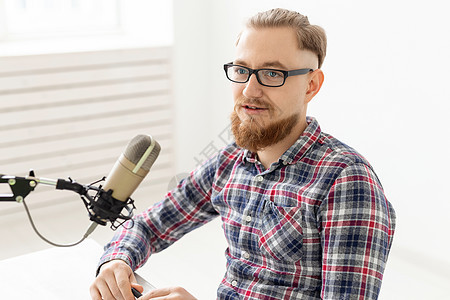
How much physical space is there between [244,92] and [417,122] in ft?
5.85

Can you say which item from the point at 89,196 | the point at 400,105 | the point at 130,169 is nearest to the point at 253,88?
the point at 130,169

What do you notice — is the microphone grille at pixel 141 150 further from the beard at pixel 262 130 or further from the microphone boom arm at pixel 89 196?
the beard at pixel 262 130

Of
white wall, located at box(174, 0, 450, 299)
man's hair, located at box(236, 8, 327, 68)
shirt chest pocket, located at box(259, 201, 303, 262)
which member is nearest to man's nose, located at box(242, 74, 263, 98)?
man's hair, located at box(236, 8, 327, 68)

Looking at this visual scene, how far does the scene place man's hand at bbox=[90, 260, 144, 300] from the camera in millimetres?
1388

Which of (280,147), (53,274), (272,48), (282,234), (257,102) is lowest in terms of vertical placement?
(53,274)

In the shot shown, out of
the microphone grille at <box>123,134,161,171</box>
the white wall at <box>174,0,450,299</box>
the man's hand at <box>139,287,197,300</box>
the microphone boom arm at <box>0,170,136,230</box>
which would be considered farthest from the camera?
the white wall at <box>174,0,450,299</box>

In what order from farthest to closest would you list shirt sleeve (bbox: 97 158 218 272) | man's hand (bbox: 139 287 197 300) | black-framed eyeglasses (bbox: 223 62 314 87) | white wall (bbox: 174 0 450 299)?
white wall (bbox: 174 0 450 299) < shirt sleeve (bbox: 97 158 218 272) < black-framed eyeglasses (bbox: 223 62 314 87) < man's hand (bbox: 139 287 197 300)

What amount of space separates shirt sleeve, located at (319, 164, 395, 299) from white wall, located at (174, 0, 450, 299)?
1.73 meters

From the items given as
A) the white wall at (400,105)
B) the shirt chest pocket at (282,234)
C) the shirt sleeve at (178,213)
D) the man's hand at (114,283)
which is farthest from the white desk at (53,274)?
the white wall at (400,105)

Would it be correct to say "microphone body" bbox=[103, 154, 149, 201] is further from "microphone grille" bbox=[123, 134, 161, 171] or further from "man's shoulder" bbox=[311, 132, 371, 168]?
"man's shoulder" bbox=[311, 132, 371, 168]

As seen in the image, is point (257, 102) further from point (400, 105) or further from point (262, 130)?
point (400, 105)

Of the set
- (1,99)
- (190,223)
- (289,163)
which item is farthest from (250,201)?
(1,99)

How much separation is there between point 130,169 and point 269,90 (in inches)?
17.1

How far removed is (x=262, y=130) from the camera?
1.45 metres
